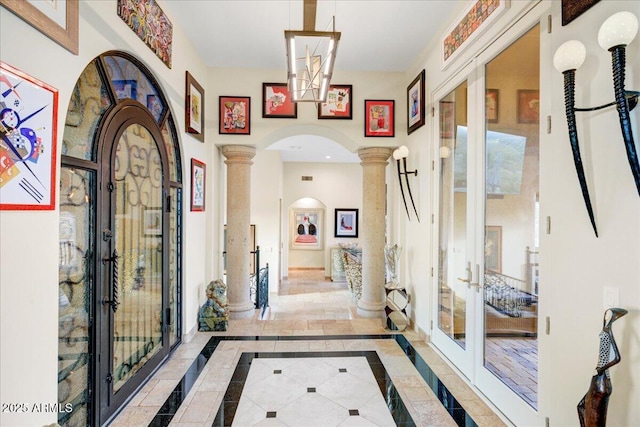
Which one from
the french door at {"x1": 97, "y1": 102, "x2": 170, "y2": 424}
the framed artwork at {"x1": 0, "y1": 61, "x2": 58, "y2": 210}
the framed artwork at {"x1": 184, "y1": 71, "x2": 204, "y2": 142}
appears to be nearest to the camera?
the framed artwork at {"x1": 0, "y1": 61, "x2": 58, "y2": 210}

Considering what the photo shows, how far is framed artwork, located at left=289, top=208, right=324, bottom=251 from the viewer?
426 inches

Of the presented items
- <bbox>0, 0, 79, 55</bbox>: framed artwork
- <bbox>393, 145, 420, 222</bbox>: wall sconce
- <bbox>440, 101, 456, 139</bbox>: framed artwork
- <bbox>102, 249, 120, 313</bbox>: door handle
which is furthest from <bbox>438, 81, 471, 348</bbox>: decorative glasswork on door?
<bbox>0, 0, 79, 55</bbox>: framed artwork

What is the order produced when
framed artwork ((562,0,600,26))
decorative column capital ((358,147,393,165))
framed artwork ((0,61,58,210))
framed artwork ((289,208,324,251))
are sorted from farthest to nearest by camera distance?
framed artwork ((289,208,324,251)), decorative column capital ((358,147,393,165)), framed artwork ((562,0,600,26)), framed artwork ((0,61,58,210))

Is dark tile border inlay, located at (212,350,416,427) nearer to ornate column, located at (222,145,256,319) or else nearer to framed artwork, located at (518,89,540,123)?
ornate column, located at (222,145,256,319)

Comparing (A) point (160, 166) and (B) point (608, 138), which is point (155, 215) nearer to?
(A) point (160, 166)

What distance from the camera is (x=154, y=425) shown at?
2.32m

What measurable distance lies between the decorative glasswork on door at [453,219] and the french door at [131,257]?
2.87 m

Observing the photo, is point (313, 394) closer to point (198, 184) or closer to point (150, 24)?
point (198, 184)

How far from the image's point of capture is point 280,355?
11.5 feet

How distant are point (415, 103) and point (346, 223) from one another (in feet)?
21.9

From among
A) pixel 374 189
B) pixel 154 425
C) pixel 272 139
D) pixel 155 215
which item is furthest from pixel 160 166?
pixel 374 189

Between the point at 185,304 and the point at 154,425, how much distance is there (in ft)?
5.15

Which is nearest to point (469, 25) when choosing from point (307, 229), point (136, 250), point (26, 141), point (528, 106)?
point (528, 106)

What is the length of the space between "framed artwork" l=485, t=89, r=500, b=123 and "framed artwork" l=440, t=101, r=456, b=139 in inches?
23.9
